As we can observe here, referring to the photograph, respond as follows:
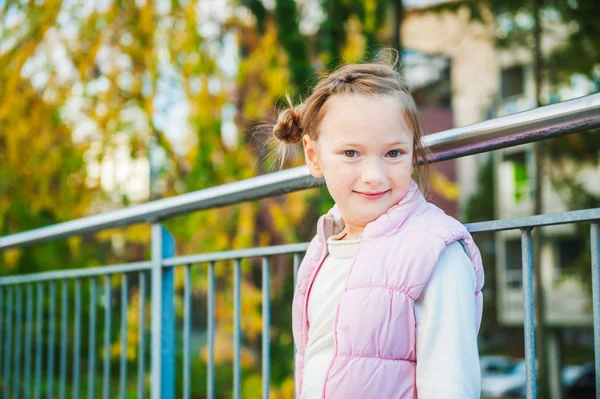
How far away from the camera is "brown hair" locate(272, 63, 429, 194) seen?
1408 mm

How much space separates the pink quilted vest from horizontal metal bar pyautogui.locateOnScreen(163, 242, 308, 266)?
0.49 m

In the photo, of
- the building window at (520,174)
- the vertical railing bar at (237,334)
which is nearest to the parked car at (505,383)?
the building window at (520,174)

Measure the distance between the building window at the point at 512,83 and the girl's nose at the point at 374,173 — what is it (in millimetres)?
24605

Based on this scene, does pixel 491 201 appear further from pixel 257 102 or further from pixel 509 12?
pixel 257 102

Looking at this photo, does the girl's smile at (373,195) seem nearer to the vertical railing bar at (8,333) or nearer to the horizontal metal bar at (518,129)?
the horizontal metal bar at (518,129)

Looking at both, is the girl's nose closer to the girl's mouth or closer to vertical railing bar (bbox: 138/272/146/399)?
the girl's mouth

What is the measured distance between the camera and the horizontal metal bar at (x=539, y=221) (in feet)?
3.99

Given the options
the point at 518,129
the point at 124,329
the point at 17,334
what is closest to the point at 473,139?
the point at 518,129

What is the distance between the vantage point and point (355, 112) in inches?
55.1

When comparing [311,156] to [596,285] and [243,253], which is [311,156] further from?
[596,285]

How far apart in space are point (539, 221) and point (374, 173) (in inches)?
12.2

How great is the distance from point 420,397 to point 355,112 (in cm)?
54

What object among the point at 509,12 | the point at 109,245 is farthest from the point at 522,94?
the point at 109,245

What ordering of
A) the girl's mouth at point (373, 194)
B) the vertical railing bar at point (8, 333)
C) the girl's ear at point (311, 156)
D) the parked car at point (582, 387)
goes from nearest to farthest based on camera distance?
1. the girl's mouth at point (373, 194)
2. the girl's ear at point (311, 156)
3. the vertical railing bar at point (8, 333)
4. the parked car at point (582, 387)
